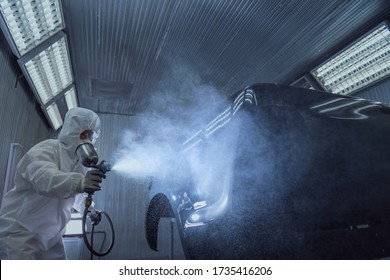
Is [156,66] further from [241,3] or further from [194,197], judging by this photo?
[194,197]

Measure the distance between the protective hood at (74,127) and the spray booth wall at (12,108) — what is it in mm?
840

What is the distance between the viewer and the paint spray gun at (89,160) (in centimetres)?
170

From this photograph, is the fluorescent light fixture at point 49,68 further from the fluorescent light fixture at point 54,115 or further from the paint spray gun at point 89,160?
the paint spray gun at point 89,160

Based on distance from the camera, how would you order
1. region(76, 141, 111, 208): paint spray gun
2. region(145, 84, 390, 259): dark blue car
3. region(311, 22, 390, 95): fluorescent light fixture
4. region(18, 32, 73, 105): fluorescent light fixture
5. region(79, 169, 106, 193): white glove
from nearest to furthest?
region(145, 84, 390, 259): dark blue car, region(79, 169, 106, 193): white glove, region(76, 141, 111, 208): paint spray gun, region(18, 32, 73, 105): fluorescent light fixture, region(311, 22, 390, 95): fluorescent light fixture

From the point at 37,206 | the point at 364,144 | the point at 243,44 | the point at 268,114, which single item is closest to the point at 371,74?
the point at 243,44

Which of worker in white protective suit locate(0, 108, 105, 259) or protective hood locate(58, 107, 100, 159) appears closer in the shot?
worker in white protective suit locate(0, 108, 105, 259)

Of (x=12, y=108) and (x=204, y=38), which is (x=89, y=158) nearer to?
(x=12, y=108)

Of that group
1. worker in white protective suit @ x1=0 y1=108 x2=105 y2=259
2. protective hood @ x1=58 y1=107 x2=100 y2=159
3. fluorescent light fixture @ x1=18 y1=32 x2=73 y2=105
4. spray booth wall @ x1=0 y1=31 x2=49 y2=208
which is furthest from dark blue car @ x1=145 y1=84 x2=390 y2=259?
fluorescent light fixture @ x1=18 y1=32 x2=73 y2=105

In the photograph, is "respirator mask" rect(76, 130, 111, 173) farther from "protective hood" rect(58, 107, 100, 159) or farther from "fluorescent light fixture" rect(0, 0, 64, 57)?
"fluorescent light fixture" rect(0, 0, 64, 57)

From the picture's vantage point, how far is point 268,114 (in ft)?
4.25

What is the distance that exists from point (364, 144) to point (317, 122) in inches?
13.5

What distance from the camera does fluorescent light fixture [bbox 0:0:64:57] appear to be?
2.15 metres

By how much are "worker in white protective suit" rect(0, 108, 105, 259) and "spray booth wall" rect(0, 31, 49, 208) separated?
2.78ft

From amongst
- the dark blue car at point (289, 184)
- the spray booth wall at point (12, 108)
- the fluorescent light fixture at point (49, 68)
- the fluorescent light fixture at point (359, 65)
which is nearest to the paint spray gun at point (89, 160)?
the dark blue car at point (289, 184)
